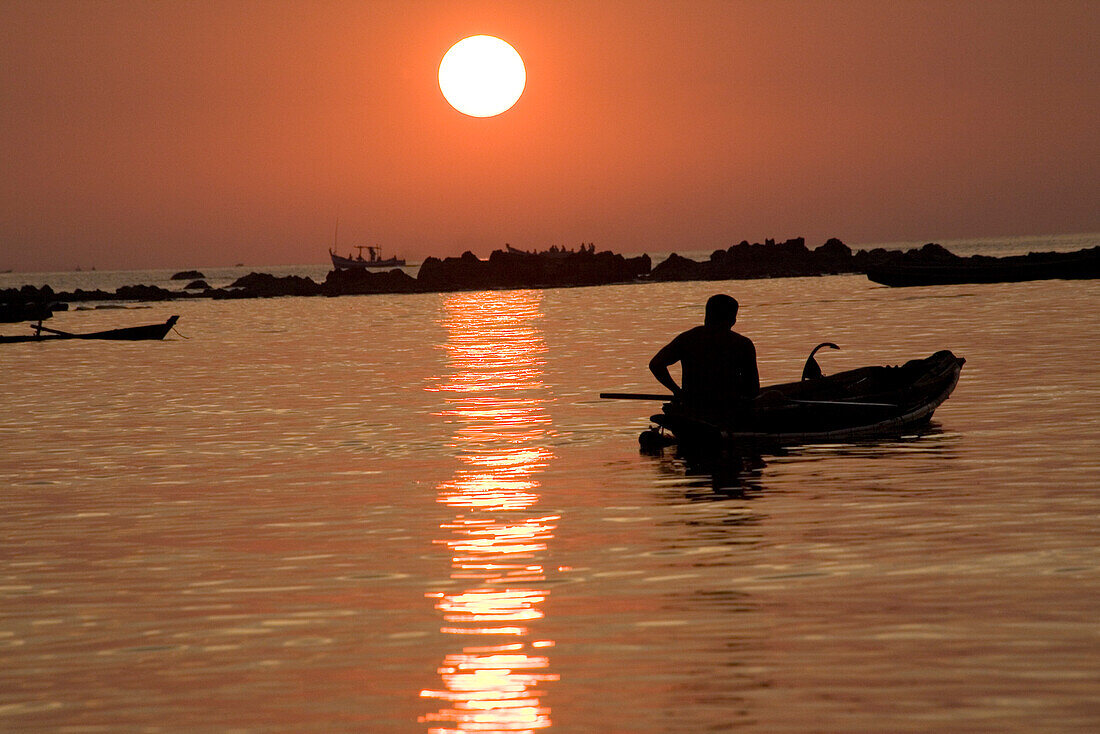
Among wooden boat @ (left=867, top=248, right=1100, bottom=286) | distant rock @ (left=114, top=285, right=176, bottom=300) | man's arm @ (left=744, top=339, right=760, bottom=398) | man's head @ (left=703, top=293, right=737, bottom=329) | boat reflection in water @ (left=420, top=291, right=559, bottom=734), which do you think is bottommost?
distant rock @ (left=114, top=285, right=176, bottom=300)

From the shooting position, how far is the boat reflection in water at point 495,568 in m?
7.90

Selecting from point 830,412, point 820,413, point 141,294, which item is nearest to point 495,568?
point 820,413

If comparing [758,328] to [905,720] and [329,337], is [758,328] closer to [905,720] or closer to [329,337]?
[329,337]

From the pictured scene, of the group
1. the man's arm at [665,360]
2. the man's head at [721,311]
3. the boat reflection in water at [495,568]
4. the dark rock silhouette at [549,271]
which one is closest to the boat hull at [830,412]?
the man's arm at [665,360]

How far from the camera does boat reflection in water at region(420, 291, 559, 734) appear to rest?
25.9 ft

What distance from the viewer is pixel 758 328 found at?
56281mm

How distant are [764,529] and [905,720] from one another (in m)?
6.06

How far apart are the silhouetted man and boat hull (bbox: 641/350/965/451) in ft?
0.84

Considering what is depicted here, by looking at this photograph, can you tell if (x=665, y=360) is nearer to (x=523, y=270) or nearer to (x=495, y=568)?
(x=495, y=568)

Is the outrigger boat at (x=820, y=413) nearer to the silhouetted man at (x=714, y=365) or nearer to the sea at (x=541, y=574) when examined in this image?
the silhouetted man at (x=714, y=365)

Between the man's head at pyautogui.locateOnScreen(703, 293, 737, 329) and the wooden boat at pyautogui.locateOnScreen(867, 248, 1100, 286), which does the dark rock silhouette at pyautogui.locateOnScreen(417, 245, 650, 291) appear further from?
the man's head at pyautogui.locateOnScreen(703, 293, 737, 329)

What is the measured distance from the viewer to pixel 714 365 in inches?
725

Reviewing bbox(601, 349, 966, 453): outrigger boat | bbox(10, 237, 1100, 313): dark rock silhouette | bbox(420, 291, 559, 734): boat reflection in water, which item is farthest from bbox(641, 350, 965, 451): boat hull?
bbox(10, 237, 1100, 313): dark rock silhouette

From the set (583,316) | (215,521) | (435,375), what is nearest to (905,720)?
(215,521)
